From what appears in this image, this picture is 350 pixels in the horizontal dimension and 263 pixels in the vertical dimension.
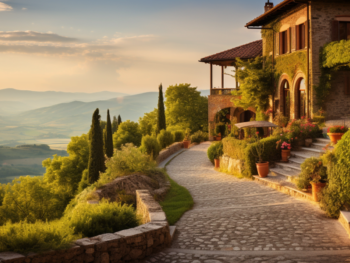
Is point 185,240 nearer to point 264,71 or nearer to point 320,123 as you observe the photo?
point 320,123

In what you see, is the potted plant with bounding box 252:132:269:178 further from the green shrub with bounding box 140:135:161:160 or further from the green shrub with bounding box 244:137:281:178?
the green shrub with bounding box 140:135:161:160

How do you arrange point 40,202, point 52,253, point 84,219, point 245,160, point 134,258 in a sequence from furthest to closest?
point 40,202 → point 245,160 → point 84,219 → point 134,258 → point 52,253

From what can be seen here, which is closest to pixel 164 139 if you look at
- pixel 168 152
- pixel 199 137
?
pixel 168 152

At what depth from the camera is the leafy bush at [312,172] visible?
7949 mm

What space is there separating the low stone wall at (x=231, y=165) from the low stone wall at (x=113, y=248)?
8146 mm

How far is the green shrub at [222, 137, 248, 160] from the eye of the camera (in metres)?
13.2

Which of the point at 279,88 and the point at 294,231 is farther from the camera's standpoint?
the point at 279,88

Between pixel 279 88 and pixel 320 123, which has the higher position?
pixel 279 88

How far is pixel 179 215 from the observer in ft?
25.2

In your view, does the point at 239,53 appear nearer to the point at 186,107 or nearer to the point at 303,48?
the point at 303,48

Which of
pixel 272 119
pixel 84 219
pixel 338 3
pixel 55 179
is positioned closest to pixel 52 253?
pixel 84 219

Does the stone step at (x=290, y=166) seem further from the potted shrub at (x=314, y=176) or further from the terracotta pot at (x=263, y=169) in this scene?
the potted shrub at (x=314, y=176)

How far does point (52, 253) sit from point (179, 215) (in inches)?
156

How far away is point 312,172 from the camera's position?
8.20 m
